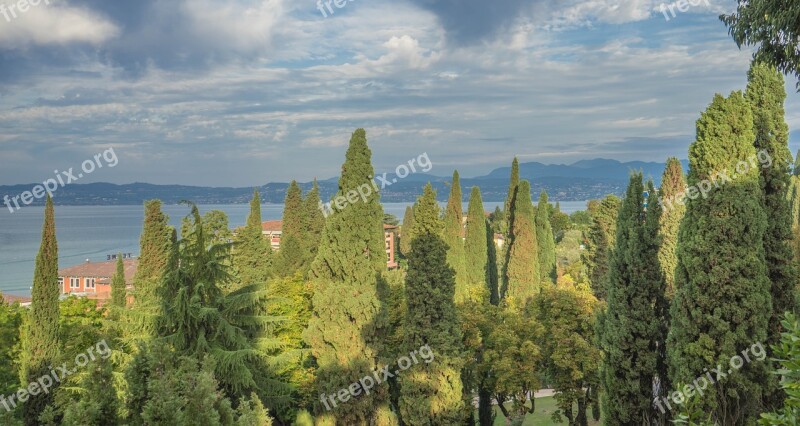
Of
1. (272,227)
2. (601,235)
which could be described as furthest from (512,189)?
(272,227)

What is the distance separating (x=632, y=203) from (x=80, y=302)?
2229 cm

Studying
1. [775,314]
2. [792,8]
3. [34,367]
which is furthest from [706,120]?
[34,367]

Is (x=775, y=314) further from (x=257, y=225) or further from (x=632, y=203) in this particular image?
(x=257, y=225)

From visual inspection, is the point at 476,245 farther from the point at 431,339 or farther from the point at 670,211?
the point at 431,339

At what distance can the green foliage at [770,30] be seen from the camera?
711 cm

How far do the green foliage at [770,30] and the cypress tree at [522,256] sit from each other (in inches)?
1019

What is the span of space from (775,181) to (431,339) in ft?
31.6

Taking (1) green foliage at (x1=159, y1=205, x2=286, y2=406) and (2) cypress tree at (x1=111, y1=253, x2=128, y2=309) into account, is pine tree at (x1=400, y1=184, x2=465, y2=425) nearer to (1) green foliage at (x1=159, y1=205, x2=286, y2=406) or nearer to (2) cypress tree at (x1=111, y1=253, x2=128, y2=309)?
(1) green foliage at (x1=159, y1=205, x2=286, y2=406)

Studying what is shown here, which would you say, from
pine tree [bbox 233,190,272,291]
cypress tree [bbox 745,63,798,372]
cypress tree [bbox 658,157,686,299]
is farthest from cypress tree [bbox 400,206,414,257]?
cypress tree [bbox 745,63,798,372]

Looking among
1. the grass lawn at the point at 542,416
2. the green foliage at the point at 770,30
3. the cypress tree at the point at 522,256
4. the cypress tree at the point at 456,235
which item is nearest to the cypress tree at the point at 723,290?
the green foliage at the point at 770,30

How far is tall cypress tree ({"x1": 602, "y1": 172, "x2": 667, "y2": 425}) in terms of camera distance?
512 inches

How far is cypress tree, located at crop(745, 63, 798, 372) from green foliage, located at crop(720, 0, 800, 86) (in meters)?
3.94

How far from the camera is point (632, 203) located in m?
13.8

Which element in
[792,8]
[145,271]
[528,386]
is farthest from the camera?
[145,271]
